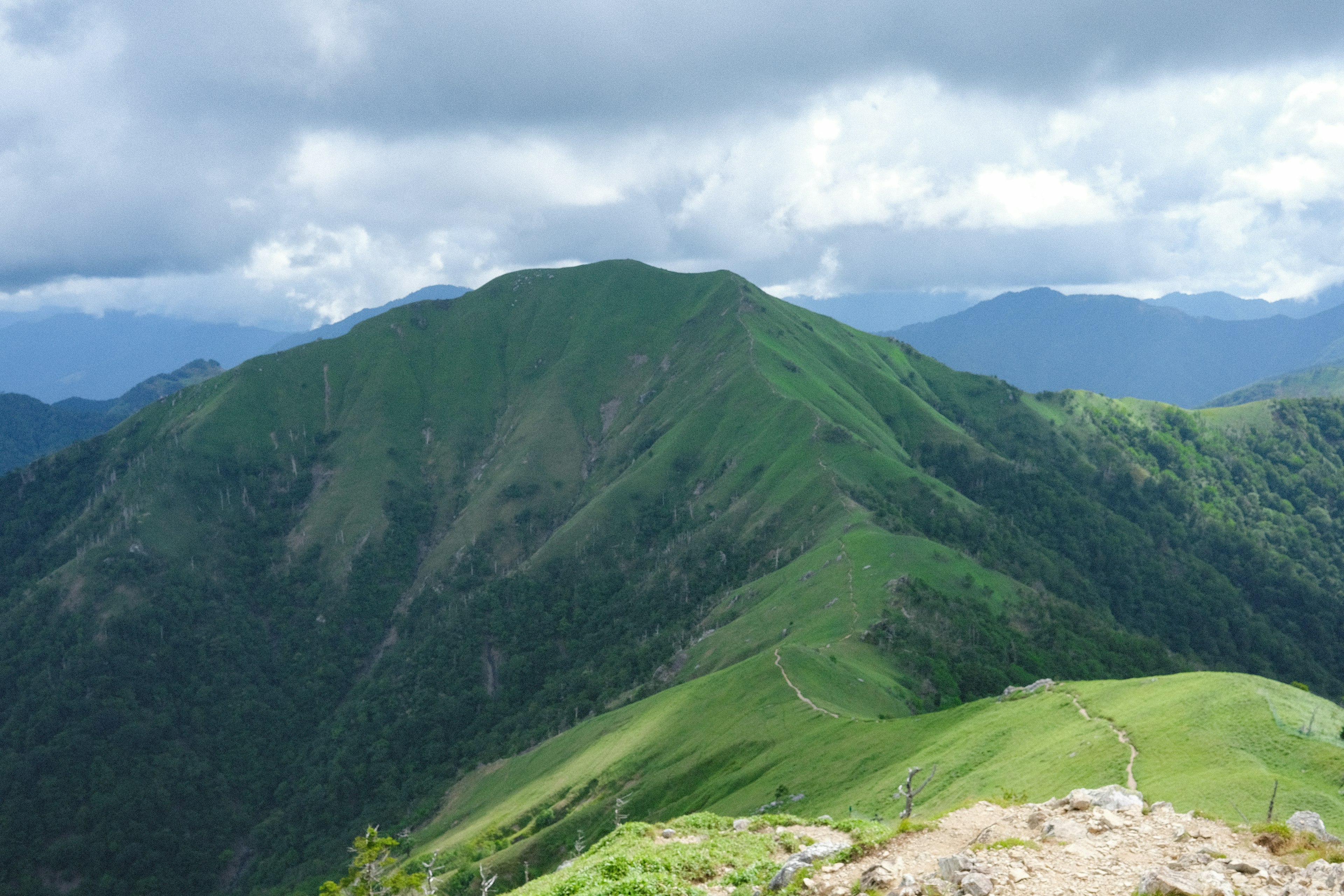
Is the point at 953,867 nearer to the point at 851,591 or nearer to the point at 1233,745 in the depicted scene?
the point at 1233,745

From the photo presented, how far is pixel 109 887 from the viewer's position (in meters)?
194

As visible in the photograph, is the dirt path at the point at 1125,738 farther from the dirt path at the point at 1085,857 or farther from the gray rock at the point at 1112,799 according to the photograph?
the dirt path at the point at 1085,857

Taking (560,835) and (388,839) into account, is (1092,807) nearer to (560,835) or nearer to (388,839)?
(388,839)

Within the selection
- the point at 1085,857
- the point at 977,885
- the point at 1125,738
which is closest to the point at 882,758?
the point at 1125,738

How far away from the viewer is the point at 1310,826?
32750 millimetres

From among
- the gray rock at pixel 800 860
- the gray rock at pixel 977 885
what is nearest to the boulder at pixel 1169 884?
the gray rock at pixel 977 885

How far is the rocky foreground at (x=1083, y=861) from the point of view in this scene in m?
26.4

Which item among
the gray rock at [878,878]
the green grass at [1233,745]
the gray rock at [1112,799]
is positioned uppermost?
the gray rock at [878,878]

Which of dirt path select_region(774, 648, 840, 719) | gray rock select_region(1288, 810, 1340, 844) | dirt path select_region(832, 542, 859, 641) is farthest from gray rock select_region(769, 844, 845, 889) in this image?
dirt path select_region(832, 542, 859, 641)

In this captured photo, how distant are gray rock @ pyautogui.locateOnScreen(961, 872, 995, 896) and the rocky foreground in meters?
0.03

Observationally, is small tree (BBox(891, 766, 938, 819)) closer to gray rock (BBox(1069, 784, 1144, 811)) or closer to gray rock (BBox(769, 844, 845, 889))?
gray rock (BBox(1069, 784, 1144, 811))

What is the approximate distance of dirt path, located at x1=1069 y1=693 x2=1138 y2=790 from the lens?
48094mm

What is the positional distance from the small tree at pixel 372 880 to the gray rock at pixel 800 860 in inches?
1598

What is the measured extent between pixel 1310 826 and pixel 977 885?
1692cm
